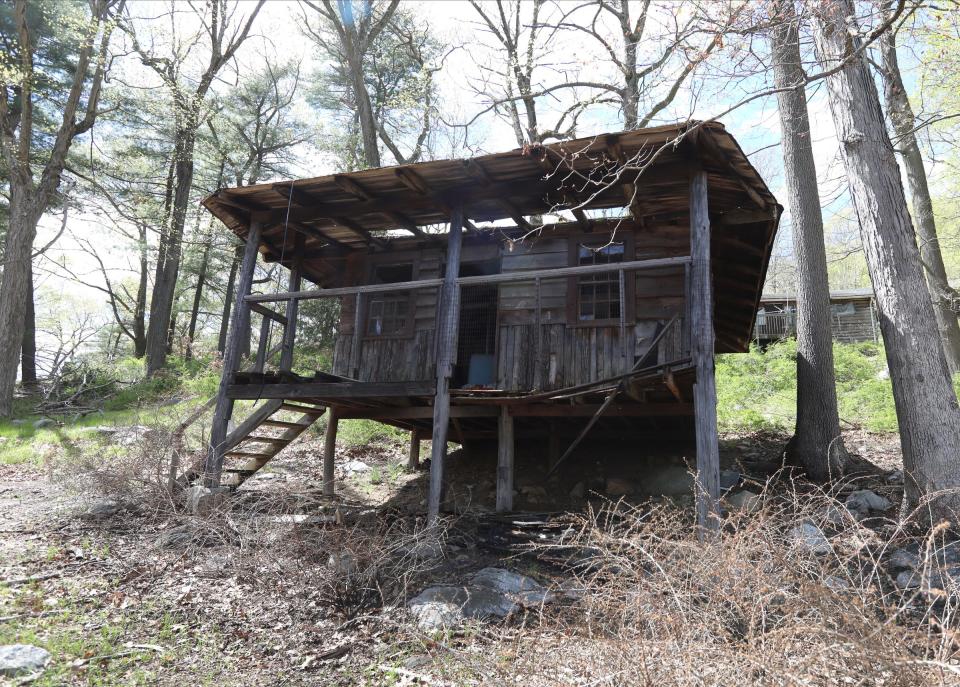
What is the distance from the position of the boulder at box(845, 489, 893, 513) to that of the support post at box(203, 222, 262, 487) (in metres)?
9.06

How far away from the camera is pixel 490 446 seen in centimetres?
1401

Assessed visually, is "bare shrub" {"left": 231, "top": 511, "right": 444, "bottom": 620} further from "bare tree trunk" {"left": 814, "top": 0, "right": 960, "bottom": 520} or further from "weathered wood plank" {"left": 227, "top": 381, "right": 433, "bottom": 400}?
"bare tree trunk" {"left": 814, "top": 0, "right": 960, "bottom": 520}

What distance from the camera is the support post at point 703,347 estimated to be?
23.7 feet

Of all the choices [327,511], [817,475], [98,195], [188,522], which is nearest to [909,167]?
[817,475]

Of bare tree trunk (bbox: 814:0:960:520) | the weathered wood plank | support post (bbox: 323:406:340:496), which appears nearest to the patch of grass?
bare tree trunk (bbox: 814:0:960:520)

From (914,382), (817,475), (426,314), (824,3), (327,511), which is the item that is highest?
(824,3)

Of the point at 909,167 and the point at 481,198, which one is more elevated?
the point at 909,167

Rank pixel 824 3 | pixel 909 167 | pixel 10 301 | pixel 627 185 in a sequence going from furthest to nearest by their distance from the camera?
pixel 909 167
pixel 10 301
pixel 627 185
pixel 824 3

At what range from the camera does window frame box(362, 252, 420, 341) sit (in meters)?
11.7

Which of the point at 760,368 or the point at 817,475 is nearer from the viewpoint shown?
the point at 817,475

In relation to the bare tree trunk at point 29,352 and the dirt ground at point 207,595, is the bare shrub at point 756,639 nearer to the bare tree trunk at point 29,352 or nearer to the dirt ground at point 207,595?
the dirt ground at point 207,595

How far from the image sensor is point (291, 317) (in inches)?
410

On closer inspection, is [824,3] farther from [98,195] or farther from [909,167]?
[98,195]

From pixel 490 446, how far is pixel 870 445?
24.2 feet
